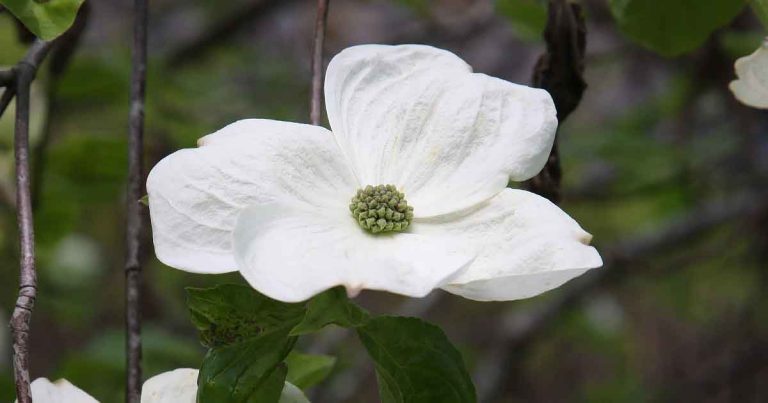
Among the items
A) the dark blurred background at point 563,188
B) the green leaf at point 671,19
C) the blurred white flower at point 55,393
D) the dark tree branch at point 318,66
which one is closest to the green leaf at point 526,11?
the dark blurred background at point 563,188

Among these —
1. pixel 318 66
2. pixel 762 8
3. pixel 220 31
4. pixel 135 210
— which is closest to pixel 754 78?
pixel 762 8

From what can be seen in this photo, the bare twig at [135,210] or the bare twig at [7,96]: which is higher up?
the bare twig at [7,96]

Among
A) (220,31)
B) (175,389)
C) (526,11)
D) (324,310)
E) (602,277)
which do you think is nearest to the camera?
(324,310)

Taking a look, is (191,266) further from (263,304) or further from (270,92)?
(270,92)

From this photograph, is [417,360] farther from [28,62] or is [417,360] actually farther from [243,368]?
[28,62]

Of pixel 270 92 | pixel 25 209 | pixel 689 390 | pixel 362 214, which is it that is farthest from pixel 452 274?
pixel 689 390

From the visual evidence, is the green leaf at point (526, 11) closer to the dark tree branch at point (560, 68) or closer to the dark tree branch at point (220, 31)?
the dark tree branch at point (560, 68)
